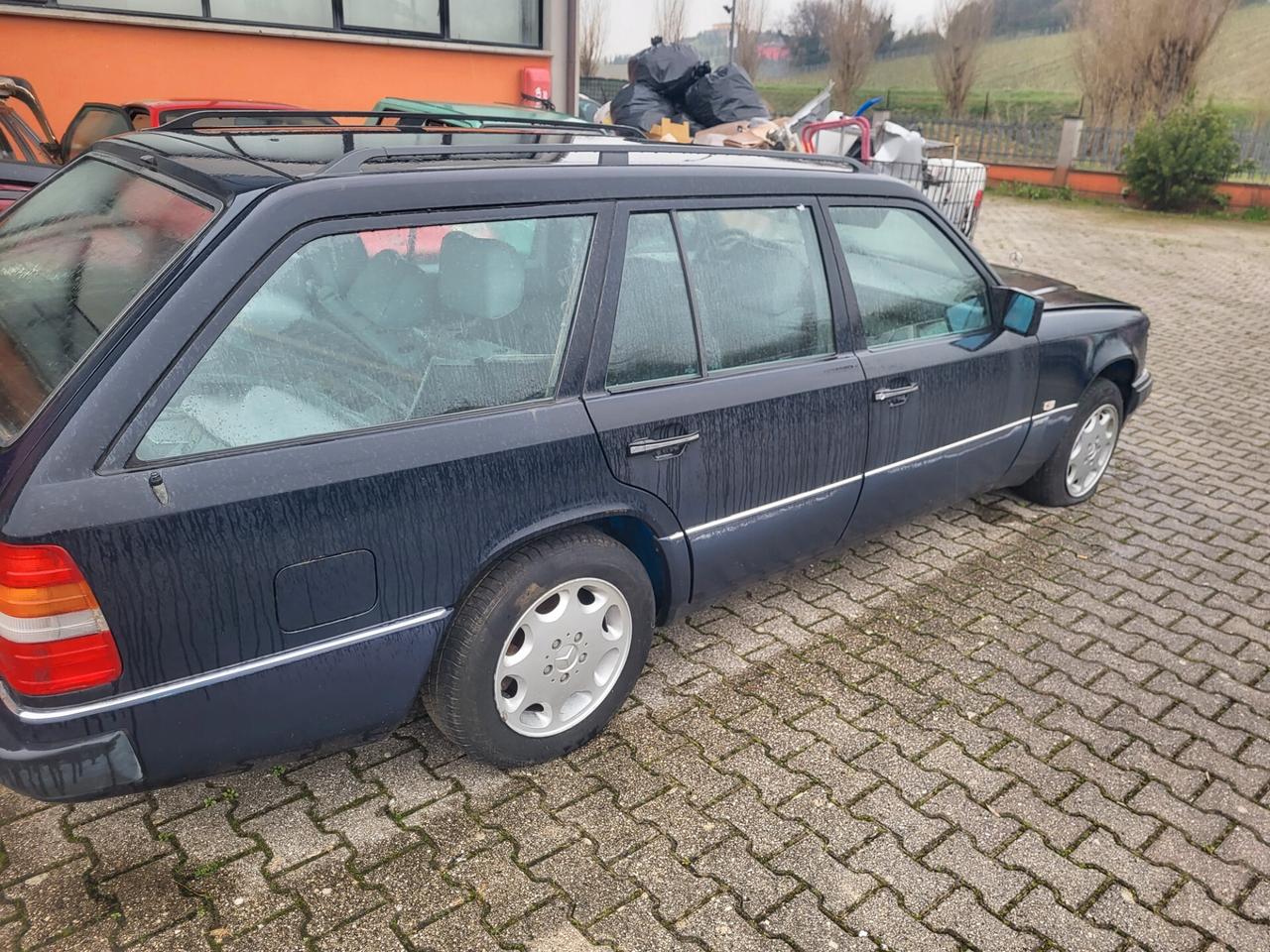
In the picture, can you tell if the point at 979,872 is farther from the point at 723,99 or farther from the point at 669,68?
the point at 669,68

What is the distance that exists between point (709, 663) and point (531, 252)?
1625 millimetres

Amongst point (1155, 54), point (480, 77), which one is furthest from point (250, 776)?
point (1155, 54)

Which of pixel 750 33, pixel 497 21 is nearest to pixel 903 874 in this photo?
pixel 497 21

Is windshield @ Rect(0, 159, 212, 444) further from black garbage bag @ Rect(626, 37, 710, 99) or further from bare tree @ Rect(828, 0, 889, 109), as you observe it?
bare tree @ Rect(828, 0, 889, 109)

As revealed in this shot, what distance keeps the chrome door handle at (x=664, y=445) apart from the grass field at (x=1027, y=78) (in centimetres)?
2996

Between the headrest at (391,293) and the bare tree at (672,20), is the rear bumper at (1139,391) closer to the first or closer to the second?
the headrest at (391,293)

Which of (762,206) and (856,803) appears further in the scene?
(762,206)

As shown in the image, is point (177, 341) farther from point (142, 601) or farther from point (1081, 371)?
point (1081, 371)

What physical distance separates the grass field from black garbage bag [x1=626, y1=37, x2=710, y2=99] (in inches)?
901

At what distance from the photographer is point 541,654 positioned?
8.66 feet

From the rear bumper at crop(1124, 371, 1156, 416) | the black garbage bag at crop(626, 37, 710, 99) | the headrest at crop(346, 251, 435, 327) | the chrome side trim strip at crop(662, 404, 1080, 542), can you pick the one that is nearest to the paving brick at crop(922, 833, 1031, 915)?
the chrome side trim strip at crop(662, 404, 1080, 542)

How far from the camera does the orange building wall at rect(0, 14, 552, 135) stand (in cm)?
Result: 888

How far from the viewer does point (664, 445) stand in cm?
272

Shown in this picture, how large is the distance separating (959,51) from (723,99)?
29.1 metres
